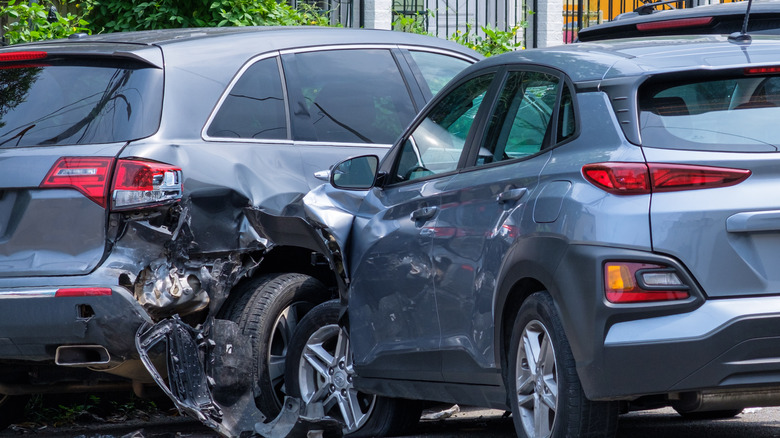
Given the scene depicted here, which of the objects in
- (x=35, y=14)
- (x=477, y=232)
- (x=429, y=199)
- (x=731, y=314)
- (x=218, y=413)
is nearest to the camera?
(x=731, y=314)

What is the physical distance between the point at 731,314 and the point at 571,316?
521 millimetres

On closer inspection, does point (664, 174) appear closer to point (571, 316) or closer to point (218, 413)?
point (571, 316)

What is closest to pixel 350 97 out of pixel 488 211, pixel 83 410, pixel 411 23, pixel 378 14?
pixel 488 211

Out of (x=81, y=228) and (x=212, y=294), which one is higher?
(x=81, y=228)

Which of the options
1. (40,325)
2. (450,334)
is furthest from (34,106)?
(450,334)

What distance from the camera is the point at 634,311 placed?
158 inches

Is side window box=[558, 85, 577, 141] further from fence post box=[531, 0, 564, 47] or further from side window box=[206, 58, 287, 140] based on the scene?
fence post box=[531, 0, 564, 47]

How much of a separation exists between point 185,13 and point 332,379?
4807 millimetres

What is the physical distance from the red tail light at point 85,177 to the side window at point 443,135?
136cm

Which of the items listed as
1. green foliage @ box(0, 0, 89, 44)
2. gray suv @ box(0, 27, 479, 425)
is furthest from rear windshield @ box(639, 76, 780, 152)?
green foliage @ box(0, 0, 89, 44)

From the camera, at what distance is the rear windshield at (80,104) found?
19.6 ft

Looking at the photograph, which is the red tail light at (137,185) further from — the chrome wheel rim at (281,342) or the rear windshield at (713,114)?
the rear windshield at (713,114)

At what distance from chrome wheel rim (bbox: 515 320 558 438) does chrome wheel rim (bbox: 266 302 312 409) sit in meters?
1.98

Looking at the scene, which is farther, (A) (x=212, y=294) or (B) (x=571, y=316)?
(A) (x=212, y=294)
